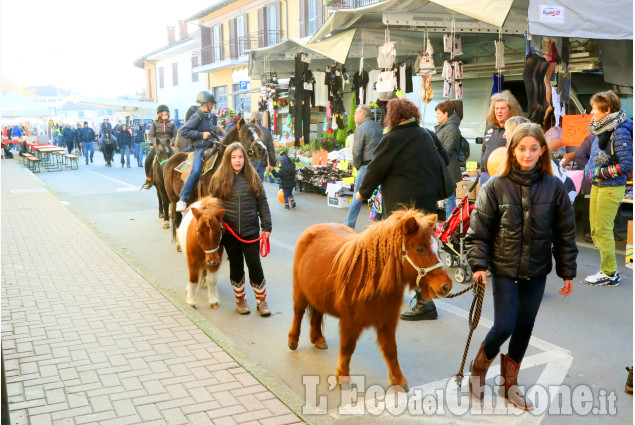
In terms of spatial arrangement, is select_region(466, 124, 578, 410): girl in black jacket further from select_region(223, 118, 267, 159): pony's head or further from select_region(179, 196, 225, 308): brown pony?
select_region(223, 118, 267, 159): pony's head

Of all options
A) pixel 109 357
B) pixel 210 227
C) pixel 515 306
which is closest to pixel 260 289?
pixel 210 227

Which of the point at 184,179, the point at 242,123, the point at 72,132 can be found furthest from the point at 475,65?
the point at 72,132

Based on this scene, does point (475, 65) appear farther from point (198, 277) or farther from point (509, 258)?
point (509, 258)

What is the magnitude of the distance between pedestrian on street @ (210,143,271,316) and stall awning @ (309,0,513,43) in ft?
13.3

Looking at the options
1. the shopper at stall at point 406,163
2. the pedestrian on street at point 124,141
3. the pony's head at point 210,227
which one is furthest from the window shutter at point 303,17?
the shopper at stall at point 406,163

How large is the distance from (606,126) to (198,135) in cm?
612

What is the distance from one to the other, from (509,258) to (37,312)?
507 centimetres

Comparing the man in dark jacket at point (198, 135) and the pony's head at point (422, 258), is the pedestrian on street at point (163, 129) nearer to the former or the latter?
the man in dark jacket at point (198, 135)

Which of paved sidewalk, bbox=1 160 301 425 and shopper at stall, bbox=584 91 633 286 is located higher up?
shopper at stall, bbox=584 91 633 286

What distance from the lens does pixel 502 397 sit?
420 cm

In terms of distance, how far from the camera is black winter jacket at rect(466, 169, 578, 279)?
12.4 ft

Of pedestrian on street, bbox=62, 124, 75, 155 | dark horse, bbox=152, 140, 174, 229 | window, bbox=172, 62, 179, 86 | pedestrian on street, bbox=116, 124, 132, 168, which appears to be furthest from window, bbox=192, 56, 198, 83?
dark horse, bbox=152, 140, 174, 229

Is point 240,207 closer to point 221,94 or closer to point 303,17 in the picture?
point 303,17

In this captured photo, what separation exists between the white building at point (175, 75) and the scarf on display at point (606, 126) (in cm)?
3411
